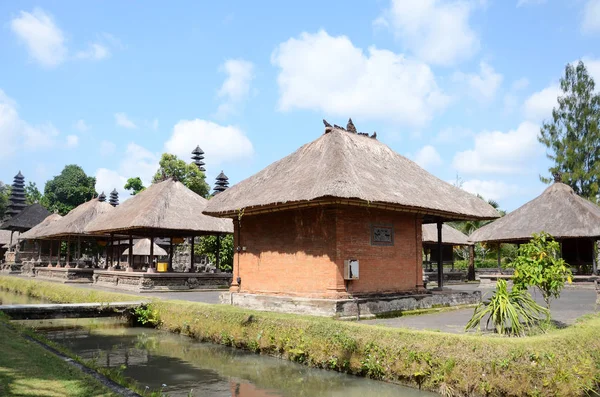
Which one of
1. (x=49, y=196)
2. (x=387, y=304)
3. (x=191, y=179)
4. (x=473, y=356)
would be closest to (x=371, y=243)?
(x=387, y=304)

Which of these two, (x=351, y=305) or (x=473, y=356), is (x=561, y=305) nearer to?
(x=351, y=305)

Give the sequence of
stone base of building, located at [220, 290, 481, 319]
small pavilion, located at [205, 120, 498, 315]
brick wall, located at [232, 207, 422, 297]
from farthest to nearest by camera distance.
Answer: brick wall, located at [232, 207, 422, 297] < small pavilion, located at [205, 120, 498, 315] < stone base of building, located at [220, 290, 481, 319]

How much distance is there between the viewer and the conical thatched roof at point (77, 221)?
31375mm

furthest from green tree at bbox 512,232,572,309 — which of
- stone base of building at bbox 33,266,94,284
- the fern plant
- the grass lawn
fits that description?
stone base of building at bbox 33,266,94,284

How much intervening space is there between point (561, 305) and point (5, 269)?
149 feet

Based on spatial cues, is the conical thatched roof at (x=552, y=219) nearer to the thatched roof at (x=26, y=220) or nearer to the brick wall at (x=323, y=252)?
the brick wall at (x=323, y=252)

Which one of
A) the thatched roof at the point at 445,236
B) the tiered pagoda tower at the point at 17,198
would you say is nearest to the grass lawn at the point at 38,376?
the thatched roof at the point at 445,236

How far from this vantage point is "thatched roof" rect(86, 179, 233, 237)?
23.4 m

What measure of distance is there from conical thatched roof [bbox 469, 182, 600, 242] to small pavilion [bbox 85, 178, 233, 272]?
15.7 meters

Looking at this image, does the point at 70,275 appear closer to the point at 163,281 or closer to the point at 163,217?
the point at 163,281

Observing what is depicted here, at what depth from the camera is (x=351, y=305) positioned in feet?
41.8

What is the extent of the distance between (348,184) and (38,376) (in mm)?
8092

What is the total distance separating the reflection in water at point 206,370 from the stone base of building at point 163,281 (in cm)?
823

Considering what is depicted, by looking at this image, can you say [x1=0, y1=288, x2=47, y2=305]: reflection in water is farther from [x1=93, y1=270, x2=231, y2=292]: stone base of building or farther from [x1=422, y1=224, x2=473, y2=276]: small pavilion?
[x1=422, y1=224, x2=473, y2=276]: small pavilion
